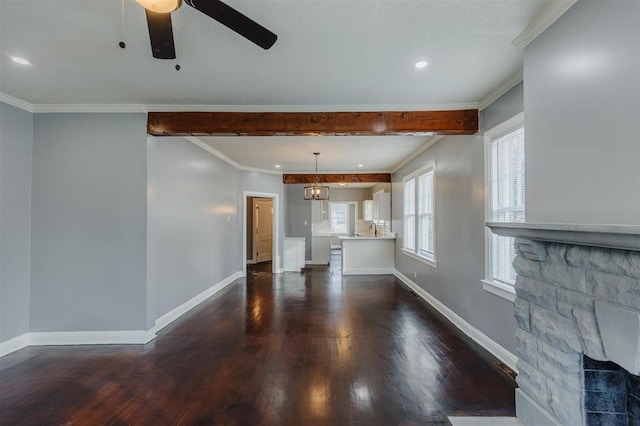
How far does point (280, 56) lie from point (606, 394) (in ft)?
9.91

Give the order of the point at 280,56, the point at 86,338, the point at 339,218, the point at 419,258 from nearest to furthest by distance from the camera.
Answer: the point at 280,56
the point at 86,338
the point at 419,258
the point at 339,218

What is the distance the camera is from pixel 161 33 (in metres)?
1.59

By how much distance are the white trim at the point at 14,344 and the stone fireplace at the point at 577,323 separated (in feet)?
15.8

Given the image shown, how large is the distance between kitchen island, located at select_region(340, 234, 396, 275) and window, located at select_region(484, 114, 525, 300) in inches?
165

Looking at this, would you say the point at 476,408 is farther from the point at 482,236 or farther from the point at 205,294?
the point at 205,294

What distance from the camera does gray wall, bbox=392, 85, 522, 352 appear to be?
2799 mm

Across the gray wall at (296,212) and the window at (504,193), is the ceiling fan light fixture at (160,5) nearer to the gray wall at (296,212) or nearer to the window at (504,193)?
the window at (504,193)

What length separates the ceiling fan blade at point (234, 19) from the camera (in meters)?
1.39

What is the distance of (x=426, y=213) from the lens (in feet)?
16.9

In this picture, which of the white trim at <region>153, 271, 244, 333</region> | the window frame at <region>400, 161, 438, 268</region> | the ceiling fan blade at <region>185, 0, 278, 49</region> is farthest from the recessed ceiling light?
the window frame at <region>400, 161, 438, 268</region>

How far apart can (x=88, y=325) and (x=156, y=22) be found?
3398 millimetres

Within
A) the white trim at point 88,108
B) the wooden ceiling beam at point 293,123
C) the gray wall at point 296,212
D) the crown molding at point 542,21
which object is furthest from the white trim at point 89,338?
the gray wall at point 296,212

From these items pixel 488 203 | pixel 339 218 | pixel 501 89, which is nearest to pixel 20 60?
pixel 501 89

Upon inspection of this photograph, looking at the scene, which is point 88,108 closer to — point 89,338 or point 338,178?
point 89,338
